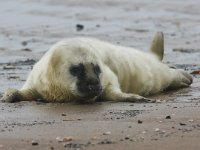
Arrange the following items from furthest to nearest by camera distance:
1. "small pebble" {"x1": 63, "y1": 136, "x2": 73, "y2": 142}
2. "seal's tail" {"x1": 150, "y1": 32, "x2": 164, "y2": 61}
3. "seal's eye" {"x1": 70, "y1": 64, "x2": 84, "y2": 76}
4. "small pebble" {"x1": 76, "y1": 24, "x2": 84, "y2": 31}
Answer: "small pebble" {"x1": 76, "y1": 24, "x2": 84, "y2": 31}, "seal's tail" {"x1": 150, "y1": 32, "x2": 164, "y2": 61}, "seal's eye" {"x1": 70, "y1": 64, "x2": 84, "y2": 76}, "small pebble" {"x1": 63, "y1": 136, "x2": 73, "y2": 142}

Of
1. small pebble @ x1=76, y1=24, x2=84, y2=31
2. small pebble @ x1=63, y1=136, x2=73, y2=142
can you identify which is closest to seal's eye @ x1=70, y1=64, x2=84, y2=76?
small pebble @ x1=63, y1=136, x2=73, y2=142

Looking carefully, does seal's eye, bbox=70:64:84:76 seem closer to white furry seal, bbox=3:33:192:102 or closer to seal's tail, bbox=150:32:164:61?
white furry seal, bbox=3:33:192:102

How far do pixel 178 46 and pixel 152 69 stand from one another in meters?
5.34

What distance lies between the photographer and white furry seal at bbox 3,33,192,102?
736cm

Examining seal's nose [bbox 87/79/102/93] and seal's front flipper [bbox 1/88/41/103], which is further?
seal's front flipper [bbox 1/88/41/103]

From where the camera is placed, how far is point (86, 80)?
730 centimetres

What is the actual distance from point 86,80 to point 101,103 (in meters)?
0.31

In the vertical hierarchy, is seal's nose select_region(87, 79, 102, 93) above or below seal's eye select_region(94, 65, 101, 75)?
below

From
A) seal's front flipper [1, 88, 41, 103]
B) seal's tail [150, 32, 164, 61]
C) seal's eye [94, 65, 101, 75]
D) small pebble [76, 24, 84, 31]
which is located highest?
seal's eye [94, 65, 101, 75]

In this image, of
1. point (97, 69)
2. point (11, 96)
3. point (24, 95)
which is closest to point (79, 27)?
point (24, 95)

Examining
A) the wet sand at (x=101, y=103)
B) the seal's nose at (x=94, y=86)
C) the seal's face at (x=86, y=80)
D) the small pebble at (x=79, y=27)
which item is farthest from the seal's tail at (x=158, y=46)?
the small pebble at (x=79, y=27)

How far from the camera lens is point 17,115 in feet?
21.6

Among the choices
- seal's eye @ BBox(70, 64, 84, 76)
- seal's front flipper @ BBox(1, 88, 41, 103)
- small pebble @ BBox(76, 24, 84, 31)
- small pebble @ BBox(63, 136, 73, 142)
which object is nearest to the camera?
small pebble @ BBox(63, 136, 73, 142)

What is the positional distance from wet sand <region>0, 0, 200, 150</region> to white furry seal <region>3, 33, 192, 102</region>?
0.61ft
